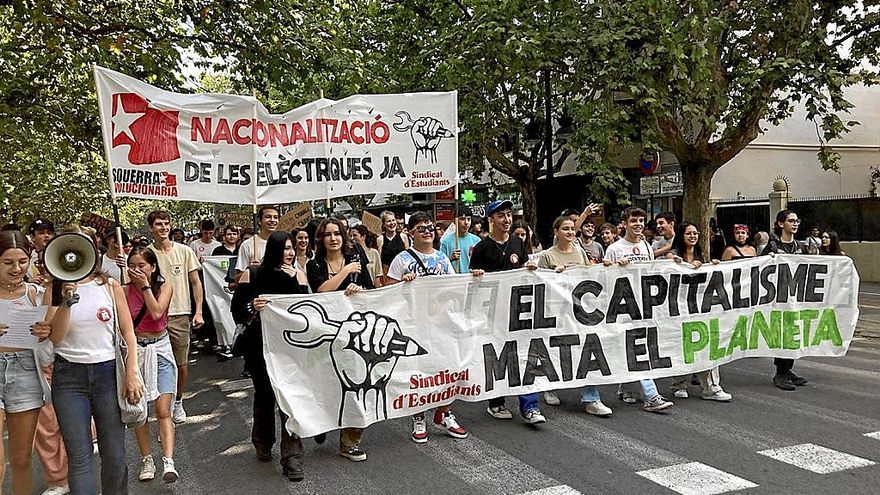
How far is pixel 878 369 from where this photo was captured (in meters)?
8.46

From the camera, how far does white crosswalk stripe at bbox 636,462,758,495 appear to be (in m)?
4.70

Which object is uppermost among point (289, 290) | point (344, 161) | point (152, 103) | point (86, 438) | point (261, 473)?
point (152, 103)

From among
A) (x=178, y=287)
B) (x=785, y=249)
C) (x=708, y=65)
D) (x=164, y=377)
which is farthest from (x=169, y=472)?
(x=708, y=65)

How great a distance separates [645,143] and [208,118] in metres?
8.22

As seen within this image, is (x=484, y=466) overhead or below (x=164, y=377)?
below

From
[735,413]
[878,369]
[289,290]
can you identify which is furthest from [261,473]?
[878,369]

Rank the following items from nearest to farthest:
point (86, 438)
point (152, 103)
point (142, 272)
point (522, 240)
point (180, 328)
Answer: point (86, 438), point (142, 272), point (152, 103), point (180, 328), point (522, 240)

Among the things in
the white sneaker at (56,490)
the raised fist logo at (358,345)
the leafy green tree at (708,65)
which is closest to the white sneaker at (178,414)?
the white sneaker at (56,490)

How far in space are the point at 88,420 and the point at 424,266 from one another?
2.94 m

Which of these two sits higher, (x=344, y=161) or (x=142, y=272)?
(x=344, y=161)

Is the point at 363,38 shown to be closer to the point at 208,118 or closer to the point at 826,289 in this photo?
the point at 208,118

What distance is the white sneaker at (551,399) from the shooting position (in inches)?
274

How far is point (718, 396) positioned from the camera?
6965 mm

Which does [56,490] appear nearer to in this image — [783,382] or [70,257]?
[70,257]
